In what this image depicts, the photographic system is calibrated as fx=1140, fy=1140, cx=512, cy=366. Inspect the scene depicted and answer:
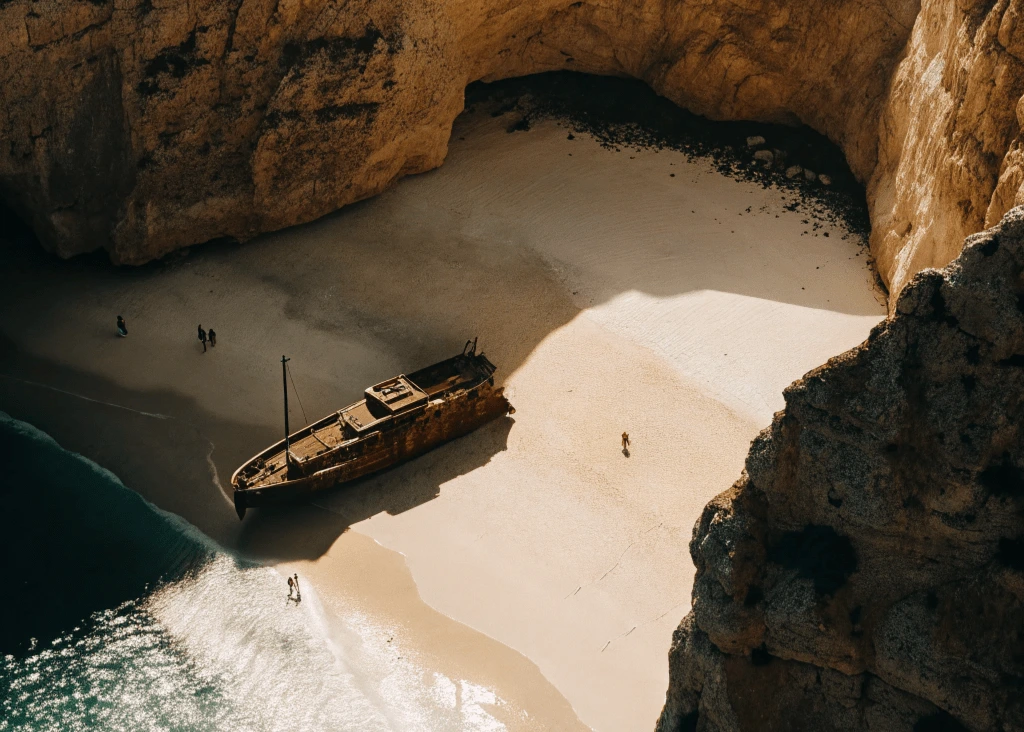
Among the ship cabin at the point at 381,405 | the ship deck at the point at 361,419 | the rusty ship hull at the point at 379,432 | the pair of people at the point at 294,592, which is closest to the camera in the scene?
the pair of people at the point at 294,592

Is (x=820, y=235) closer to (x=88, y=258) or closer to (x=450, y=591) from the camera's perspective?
(x=450, y=591)

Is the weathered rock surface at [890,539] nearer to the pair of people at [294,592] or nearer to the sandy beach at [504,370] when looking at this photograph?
the sandy beach at [504,370]

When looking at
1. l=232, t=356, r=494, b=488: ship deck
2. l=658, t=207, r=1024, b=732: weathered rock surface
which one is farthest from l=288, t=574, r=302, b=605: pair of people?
l=658, t=207, r=1024, b=732: weathered rock surface

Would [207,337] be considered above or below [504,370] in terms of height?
below

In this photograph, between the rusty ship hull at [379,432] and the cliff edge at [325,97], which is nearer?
the rusty ship hull at [379,432]

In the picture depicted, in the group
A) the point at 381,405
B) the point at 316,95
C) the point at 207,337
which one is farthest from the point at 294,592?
the point at 316,95

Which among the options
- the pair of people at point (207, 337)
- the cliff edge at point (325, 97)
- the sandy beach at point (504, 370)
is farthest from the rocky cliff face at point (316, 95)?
the pair of people at point (207, 337)

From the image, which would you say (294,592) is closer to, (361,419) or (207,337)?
(361,419)

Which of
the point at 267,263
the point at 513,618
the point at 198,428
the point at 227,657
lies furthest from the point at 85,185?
the point at 513,618
